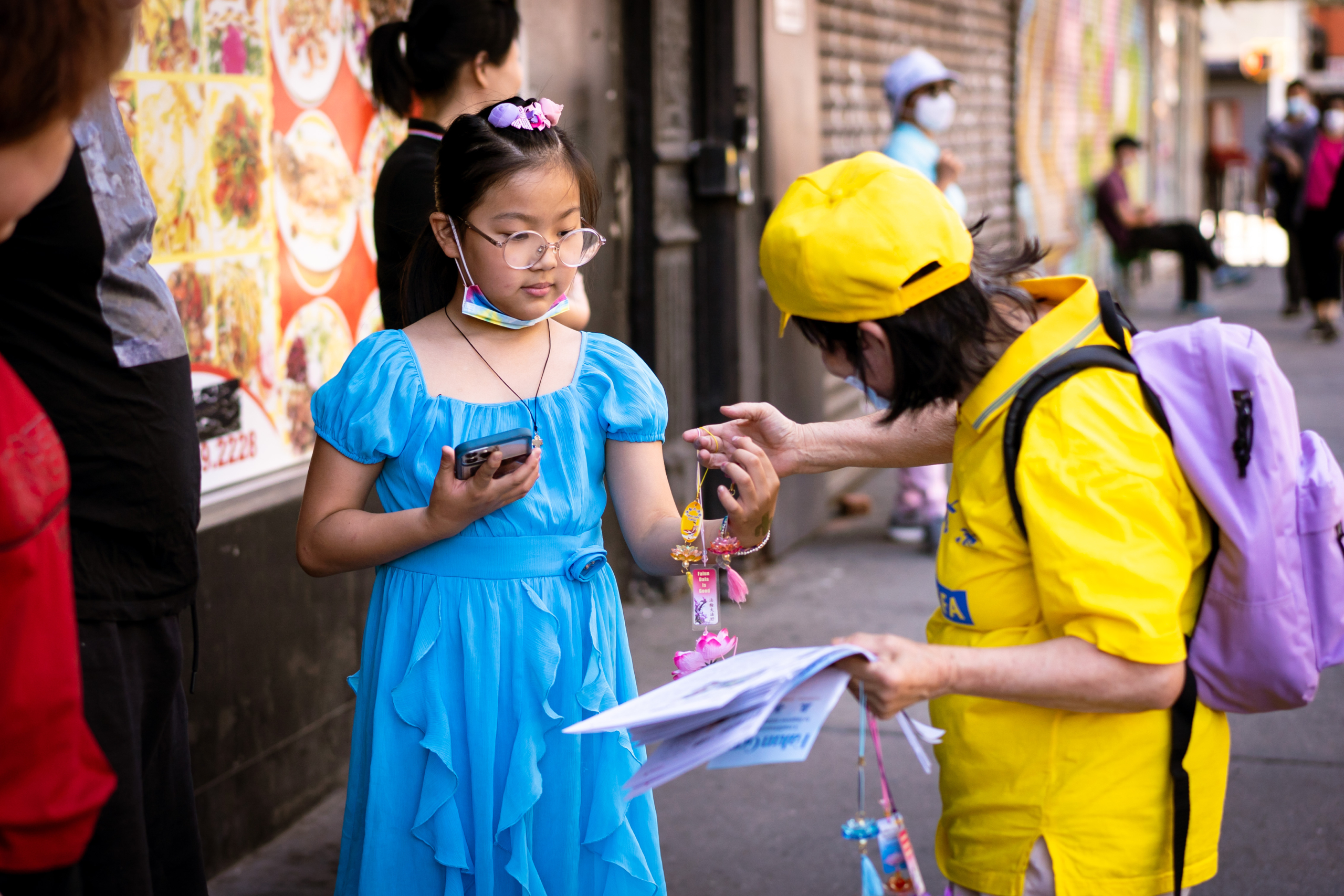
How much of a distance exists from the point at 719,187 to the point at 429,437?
3.63m

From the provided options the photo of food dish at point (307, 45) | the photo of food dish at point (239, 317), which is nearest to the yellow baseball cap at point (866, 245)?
the photo of food dish at point (239, 317)

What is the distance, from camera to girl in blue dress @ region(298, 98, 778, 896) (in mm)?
2139

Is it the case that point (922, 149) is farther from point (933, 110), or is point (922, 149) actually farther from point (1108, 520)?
point (1108, 520)

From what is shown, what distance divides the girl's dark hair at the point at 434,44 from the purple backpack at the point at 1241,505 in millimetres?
1792

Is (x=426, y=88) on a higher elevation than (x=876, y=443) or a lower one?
higher

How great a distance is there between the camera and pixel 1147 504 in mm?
1612

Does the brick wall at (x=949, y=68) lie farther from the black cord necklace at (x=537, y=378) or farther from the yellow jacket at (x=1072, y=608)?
the yellow jacket at (x=1072, y=608)

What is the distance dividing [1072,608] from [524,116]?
3.93ft

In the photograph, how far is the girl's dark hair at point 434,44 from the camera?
305 cm

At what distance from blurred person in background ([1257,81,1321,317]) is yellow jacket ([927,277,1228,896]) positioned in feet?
39.7

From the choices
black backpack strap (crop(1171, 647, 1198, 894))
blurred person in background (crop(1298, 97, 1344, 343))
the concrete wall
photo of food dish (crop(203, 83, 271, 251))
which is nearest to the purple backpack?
black backpack strap (crop(1171, 647, 1198, 894))

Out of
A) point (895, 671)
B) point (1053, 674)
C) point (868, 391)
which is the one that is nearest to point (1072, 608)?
point (1053, 674)

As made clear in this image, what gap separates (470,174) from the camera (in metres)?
2.22

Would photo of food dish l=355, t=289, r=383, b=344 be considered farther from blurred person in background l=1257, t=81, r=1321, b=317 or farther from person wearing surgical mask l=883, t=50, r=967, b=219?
blurred person in background l=1257, t=81, r=1321, b=317
